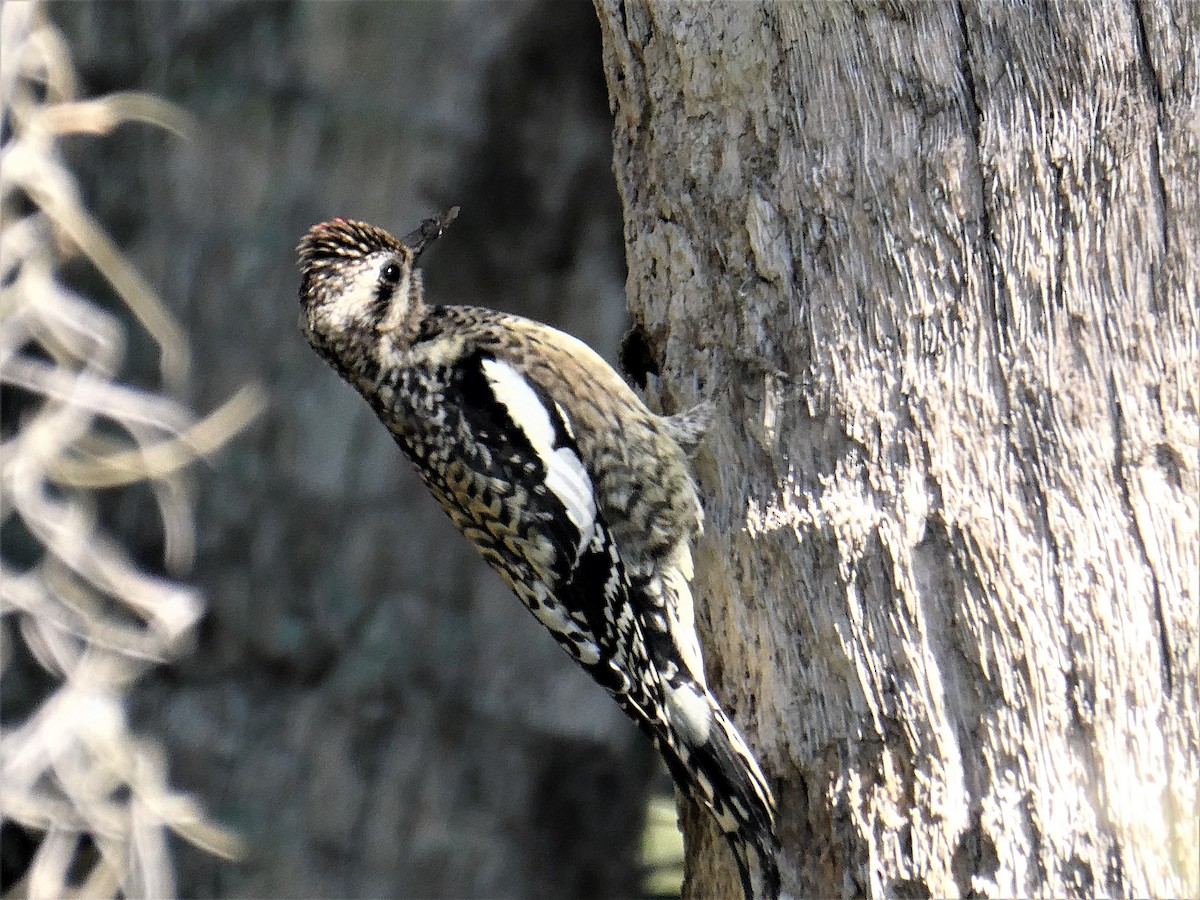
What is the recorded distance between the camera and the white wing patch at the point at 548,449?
2.98 metres

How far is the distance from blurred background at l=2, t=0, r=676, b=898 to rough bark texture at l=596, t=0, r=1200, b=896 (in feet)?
6.51

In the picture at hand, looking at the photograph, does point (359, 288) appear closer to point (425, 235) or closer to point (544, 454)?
point (425, 235)

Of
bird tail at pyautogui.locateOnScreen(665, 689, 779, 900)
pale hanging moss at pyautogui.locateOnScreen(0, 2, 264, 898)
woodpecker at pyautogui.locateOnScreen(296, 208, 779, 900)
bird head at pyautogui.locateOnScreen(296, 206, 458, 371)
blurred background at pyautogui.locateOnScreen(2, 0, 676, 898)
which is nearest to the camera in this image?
bird tail at pyautogui.locateOnScreen(665, 689, 779, 900)

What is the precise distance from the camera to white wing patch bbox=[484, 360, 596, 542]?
298 cm

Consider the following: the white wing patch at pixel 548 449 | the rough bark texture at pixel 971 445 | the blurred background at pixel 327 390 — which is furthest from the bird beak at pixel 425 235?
the blurred background at pixel 327 390

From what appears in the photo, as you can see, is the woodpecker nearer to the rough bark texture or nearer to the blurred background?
the rough bark texture

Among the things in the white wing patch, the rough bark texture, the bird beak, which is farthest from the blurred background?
the rough bark texture

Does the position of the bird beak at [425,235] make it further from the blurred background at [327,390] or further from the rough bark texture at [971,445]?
the blurred background at [327,390]

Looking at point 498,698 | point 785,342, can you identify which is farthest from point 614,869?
point 785,342

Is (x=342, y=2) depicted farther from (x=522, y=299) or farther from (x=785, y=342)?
(x=785, y=342)

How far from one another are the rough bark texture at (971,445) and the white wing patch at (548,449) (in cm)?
55

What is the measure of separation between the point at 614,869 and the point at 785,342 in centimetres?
285

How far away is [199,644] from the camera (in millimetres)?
4379

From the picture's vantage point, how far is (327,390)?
177 inches
